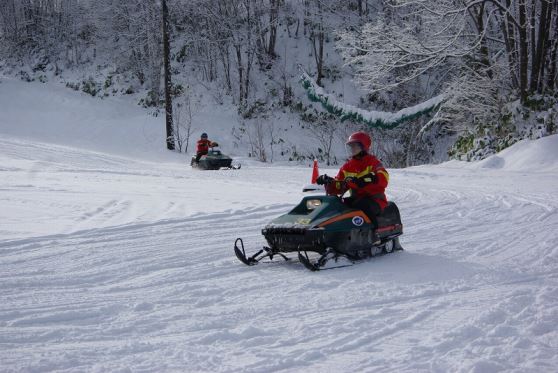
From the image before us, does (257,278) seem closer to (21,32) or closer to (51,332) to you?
(51,332)

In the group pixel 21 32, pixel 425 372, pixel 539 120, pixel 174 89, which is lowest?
pixel 425 372

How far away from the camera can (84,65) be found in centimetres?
3797

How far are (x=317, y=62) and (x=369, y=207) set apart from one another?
87.1 ft

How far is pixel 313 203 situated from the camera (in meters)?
6.50

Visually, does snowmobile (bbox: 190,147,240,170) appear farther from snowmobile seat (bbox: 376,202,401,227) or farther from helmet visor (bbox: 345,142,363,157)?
helmet visor (bbox: 345,142,363,157)

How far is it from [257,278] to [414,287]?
1.49 meters

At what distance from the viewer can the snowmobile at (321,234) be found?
6.04m

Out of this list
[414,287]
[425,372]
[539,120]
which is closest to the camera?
[425,372]

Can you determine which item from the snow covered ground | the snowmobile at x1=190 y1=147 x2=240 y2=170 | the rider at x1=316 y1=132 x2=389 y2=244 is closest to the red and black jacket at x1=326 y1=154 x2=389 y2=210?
the rider at x1=316 y1=132 x2=389 y2=244

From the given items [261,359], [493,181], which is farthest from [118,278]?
[493,181]

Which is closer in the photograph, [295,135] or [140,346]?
[140,346]

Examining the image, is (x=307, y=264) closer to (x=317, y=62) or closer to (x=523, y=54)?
(x=523, y=54)

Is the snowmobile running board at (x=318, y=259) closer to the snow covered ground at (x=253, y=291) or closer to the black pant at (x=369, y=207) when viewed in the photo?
the snow covered ground at (x=253, y=291)

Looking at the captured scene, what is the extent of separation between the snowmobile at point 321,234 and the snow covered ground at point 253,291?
0.19 meters
